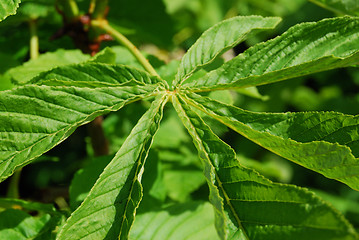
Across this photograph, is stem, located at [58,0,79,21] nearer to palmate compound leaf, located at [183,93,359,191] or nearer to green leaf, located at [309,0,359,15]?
palmate compound leaf, located at [183,93,359,191]

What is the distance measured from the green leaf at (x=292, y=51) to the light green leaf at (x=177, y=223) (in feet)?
1.26

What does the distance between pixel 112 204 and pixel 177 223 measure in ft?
1.43

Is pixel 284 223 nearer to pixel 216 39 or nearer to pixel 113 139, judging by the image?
pixel 216 39

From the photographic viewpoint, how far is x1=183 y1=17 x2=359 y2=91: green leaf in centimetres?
90

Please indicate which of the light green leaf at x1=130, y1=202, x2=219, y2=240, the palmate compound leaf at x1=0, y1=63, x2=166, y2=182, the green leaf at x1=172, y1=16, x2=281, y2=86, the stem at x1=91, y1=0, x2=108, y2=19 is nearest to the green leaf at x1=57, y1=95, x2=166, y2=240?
the palmate compound leaf at x1=0, y1=63, x2=166, y2=182

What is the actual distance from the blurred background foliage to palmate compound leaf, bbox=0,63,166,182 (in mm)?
245

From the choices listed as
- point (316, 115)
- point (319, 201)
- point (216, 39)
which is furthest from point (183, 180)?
point (319, 201)

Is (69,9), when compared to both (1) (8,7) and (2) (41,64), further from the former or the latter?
(1) (8,7)

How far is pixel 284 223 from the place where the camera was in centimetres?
68

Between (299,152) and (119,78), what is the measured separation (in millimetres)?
388

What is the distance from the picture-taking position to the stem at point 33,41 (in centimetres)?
127

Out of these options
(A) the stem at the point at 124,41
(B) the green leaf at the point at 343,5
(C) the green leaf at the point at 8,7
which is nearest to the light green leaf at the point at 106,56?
(A) the stem at the point at 124,41

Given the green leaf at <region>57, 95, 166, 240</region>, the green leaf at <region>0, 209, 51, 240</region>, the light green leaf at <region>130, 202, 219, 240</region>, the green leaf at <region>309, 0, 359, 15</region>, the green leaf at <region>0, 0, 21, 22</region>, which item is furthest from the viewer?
the green leaf at <region>309, 0, 359, 15</region>

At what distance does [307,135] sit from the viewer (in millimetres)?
795
